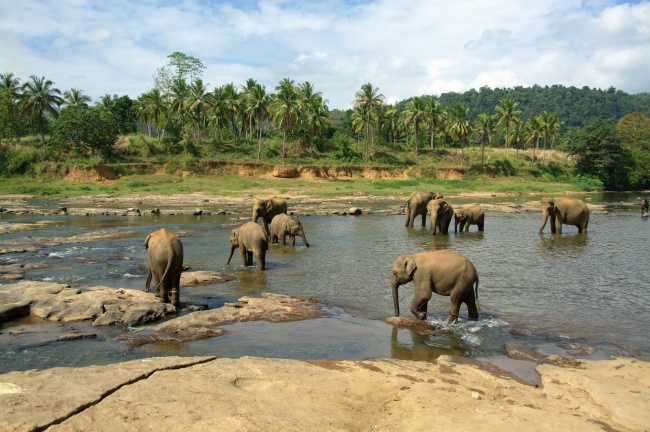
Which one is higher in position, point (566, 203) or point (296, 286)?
point (566, 203)

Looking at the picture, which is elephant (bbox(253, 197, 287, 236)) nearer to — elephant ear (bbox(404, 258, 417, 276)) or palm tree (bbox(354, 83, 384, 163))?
elephant ear (bbox(404, 258, 417, 276))

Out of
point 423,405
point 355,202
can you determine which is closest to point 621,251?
point 423,405

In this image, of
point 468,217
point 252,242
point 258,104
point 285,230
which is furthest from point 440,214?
point 258,104

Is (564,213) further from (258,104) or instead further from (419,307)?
(258,104)

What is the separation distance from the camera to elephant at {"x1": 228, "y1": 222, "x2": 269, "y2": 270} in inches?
644

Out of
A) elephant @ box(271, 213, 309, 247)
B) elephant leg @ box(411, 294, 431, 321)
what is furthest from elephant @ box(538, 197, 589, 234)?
elephant leg @ box(411, 294, 431, 321)

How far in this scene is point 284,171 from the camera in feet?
200

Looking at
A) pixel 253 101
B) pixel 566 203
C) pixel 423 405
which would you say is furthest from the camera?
pixel 253 101

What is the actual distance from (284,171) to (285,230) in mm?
39908

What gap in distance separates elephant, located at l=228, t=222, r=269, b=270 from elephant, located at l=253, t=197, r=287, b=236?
6262mm

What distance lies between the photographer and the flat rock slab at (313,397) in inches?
208

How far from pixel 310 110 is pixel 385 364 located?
66815 millimetres

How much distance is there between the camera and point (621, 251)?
2081cm

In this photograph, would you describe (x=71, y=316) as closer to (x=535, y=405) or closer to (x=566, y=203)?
(x=535, y=405)
